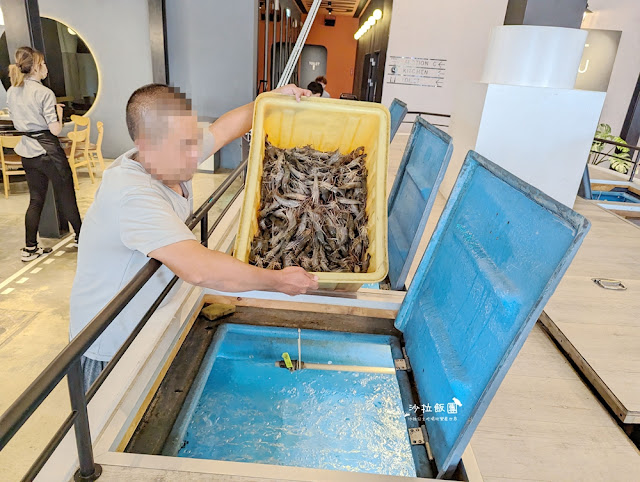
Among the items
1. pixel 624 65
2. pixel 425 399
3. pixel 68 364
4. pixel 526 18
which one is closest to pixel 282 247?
pixel 425 399

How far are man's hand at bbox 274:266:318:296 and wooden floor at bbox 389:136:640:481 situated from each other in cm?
73

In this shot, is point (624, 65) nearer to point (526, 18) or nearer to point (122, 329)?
point (526, 18)

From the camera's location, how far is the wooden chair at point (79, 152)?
19.7 ft

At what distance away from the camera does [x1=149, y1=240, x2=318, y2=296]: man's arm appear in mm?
1200

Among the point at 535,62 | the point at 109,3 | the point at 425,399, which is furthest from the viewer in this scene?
the point at 109,3

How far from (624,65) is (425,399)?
11436 millimetres

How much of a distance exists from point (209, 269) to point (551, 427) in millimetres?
1257

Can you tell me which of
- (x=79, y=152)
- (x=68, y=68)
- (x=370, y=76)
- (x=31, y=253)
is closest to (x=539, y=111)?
(x=31, y=253)

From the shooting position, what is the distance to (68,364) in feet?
2.79

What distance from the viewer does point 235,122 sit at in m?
2.14

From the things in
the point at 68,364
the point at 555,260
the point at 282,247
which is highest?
the point at 555,260

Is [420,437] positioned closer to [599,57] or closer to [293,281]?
[293,281]

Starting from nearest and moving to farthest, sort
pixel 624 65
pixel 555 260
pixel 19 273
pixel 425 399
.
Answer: pixel 555 260 → pixel 425 399 → pixel 19 273 → pixel 624 65

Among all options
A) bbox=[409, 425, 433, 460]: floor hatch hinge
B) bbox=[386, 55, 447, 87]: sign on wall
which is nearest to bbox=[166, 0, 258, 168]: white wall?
bbox=[386, 55, 447, 87]: sign on wall
